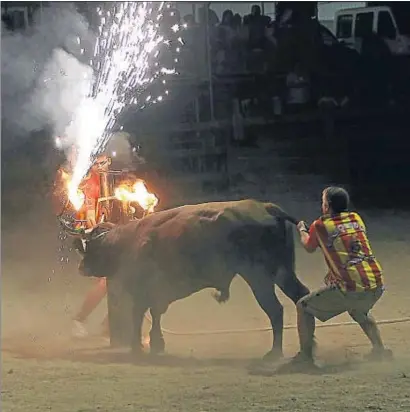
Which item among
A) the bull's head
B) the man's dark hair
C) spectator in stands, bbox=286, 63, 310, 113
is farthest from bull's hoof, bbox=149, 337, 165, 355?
spectator in stands, bbox=286, 63, 310, 113

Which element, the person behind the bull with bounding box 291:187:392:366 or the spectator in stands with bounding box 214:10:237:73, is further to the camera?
the spectator in stands with bounding box 214:10:237:73

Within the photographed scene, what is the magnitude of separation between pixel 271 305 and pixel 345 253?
0.27 metres

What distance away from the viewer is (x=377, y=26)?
2922mm

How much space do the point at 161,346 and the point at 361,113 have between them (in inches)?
36.1

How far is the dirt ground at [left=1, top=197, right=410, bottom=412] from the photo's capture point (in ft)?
9.16

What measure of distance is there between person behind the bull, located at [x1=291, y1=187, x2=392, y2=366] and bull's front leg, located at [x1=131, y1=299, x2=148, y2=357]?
473 millimetres

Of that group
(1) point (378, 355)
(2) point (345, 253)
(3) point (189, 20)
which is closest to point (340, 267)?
(2) point (345, 253)

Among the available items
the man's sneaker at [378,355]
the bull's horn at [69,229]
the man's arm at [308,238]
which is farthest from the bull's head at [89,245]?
the man's sneaker at [378,355]

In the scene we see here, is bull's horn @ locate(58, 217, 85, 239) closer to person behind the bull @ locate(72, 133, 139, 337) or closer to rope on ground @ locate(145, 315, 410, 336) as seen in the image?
person behind the bull @ locate(72, 133, 139, 337)

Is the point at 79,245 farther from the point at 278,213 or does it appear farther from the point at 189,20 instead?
the point at 189,20

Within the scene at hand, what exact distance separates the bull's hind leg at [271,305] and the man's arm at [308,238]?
154 millimetres

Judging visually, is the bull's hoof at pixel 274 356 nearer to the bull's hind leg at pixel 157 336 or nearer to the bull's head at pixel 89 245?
the bull's hind leg at pixel 157 336

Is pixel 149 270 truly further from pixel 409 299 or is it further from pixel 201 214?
pixel 409 299

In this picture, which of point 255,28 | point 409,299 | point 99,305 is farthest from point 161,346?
point 255,28
